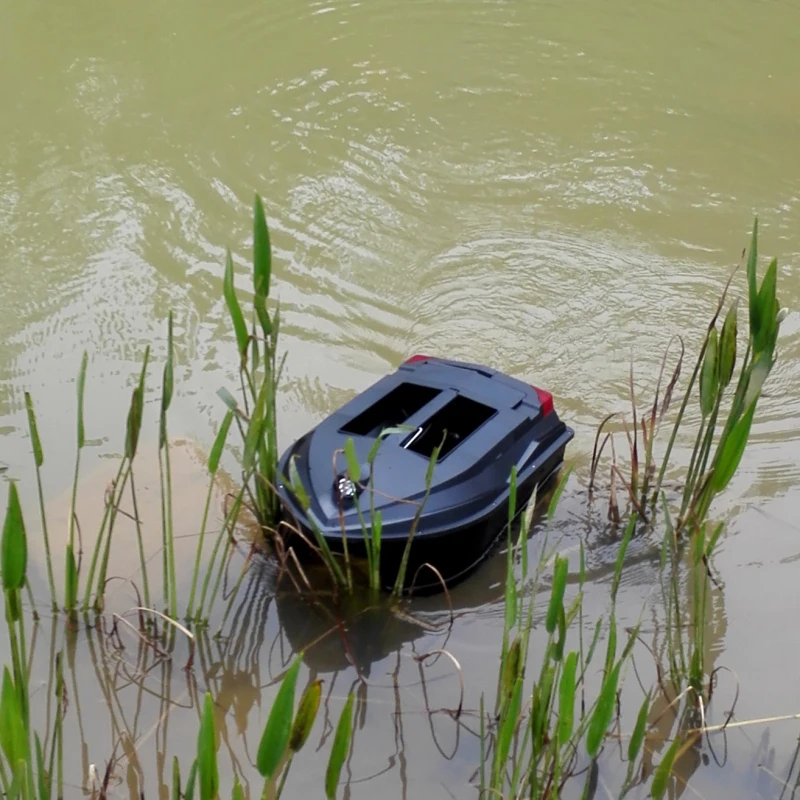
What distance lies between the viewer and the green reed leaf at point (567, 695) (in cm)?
118

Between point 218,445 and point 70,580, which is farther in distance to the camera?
point 70,580

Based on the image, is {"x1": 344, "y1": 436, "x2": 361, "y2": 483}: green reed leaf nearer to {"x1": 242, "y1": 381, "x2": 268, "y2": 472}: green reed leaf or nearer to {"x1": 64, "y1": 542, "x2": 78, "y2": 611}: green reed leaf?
{"x1": 242, "y1": 381, "x2": 268, "y2": 472}: green reed leaf

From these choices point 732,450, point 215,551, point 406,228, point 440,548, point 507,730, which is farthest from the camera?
point 406,228

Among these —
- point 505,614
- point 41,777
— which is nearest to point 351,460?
point 505,614

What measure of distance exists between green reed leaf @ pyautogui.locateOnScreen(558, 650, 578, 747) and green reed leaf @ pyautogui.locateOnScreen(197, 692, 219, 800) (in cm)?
42

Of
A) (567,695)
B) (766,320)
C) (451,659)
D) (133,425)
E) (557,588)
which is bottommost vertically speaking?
(451,659)

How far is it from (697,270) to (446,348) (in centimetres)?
87

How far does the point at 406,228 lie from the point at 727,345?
1679 millimetres

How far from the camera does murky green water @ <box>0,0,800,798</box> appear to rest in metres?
1.83

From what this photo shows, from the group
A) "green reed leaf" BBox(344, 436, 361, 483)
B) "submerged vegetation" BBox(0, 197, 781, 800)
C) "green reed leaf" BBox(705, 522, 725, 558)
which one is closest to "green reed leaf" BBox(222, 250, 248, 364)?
"submerged vegetation" BBox(0, 197, 781, 800)

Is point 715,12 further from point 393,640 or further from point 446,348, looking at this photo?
point 393,640

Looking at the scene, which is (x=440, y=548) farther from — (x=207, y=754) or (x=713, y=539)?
(x=207, y=754)

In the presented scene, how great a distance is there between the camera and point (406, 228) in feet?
10.2

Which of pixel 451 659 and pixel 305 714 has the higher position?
pixel 305 714
